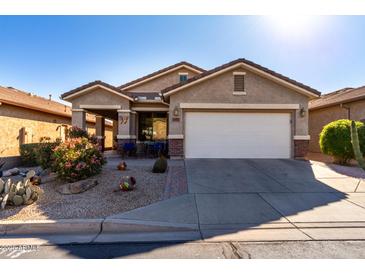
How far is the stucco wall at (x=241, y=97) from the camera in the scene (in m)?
11.9

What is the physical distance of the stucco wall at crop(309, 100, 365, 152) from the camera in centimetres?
1403

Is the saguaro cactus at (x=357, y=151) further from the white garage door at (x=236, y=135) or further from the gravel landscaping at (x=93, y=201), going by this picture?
the white garage door at (x=236, y=135)

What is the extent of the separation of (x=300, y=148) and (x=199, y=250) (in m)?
9.82

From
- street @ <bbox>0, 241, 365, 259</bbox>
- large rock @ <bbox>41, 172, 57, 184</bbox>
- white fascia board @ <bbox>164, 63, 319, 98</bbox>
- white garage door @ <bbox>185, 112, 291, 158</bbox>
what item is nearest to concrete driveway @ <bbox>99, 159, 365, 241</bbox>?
street @ <bbox>0, 241, 365, 259</bbox>

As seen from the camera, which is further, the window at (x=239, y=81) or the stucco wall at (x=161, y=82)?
the stucco wall at (x=161, y=82)

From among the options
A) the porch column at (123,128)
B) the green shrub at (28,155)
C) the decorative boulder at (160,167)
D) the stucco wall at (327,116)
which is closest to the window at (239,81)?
the decorative boulder at (160,167)

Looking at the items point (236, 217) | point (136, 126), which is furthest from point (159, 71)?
point (236, 217)

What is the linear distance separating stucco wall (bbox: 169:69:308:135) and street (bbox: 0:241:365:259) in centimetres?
795

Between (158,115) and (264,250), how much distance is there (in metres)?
13.0

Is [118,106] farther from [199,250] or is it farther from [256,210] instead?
[199,250]

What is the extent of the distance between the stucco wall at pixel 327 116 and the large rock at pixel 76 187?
14907 mm

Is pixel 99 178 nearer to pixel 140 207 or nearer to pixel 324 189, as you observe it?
pixel 140 207

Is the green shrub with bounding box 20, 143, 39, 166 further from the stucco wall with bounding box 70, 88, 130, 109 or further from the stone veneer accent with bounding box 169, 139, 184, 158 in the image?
the stone veneer accent with bounding box 169, 139, 184, 158

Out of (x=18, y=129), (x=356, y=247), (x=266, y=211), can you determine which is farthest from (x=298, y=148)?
(x=18, y=129)
